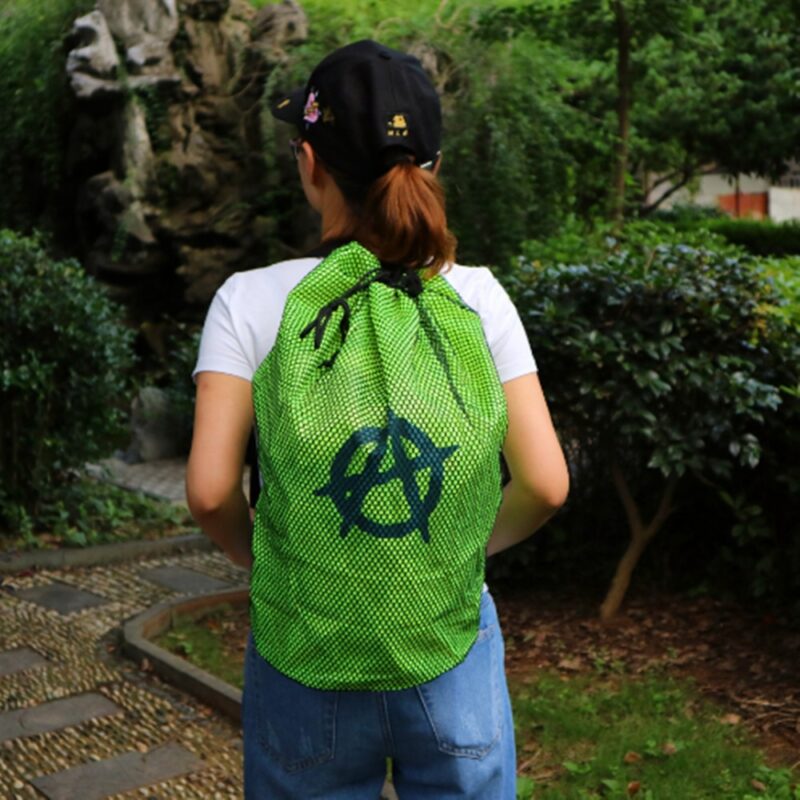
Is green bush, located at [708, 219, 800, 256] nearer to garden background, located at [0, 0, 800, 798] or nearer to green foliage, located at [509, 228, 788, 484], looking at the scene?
garden background, located at [0, 0, 800, 798]

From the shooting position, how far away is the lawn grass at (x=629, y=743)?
3938mm

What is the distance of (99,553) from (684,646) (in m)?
3.80

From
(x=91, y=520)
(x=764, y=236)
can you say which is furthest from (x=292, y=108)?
(x=764, y=236)

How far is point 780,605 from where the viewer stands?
17.6ft

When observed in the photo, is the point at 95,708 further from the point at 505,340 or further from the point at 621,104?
the point at 621,104

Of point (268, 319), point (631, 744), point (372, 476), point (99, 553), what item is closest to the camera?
point (372, 476)

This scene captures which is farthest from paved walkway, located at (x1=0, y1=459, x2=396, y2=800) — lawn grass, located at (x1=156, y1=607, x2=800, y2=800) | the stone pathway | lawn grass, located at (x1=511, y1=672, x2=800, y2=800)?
lawn grass, located at (x1=511, y1=672, x2=800, y2=800)


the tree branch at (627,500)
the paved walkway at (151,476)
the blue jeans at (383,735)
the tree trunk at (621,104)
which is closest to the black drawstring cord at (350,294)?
the blue jeans at (383,735)

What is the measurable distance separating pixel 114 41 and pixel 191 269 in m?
2.34

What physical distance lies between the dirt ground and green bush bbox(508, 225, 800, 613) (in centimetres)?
24

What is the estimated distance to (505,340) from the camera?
1851 mm

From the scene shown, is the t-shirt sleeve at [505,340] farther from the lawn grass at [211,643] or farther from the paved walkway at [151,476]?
the paved walkway at [151,476]

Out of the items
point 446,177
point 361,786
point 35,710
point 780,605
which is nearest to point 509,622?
point 780,605

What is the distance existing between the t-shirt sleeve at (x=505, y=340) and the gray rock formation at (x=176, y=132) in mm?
10200
